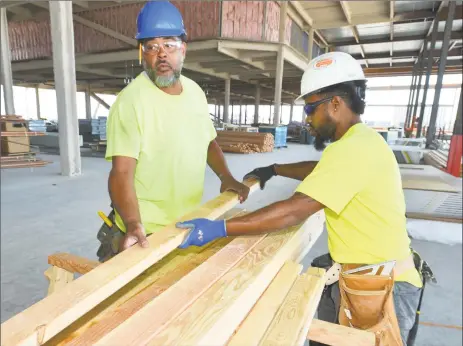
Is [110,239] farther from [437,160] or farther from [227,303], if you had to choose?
[437,160]

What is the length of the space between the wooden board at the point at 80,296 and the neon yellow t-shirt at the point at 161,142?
28 centimetres

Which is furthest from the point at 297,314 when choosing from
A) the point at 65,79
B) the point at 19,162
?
the point at 19,162

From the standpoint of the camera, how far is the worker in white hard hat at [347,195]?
4.46ft

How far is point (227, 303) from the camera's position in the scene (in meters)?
1.14

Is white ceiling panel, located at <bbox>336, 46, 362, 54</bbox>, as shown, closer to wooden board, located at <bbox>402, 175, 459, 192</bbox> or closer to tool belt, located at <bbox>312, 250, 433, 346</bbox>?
wooden board, located at <bbox>402, 175, 459, 192</bbox>

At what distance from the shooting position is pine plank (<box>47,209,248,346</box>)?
42.5 inches

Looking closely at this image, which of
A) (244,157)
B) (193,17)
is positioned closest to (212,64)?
(193,17)

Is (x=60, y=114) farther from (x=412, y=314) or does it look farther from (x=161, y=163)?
(x=412, y=314)

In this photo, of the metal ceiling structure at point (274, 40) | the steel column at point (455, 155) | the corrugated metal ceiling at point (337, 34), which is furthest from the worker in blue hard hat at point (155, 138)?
the corrugated metal ceiling at point (337, 34)

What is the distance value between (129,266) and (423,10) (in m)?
17.9

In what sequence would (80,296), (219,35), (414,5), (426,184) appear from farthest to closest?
(414,5) → (219,35) → (426,184) → (80,296)

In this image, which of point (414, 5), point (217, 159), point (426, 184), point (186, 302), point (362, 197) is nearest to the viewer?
point (186, 302)

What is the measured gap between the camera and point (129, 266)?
1203 millimetres

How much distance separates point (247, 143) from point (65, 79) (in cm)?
661
